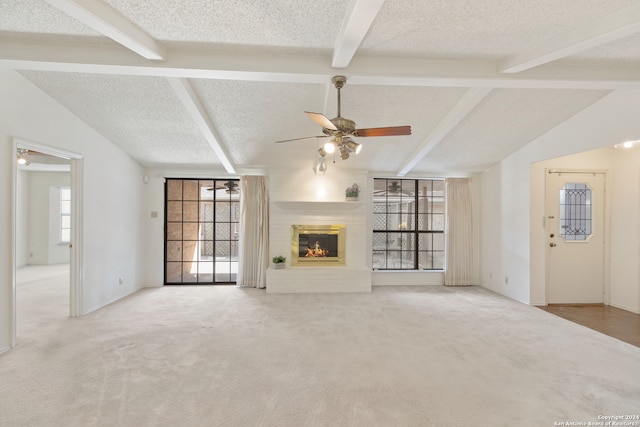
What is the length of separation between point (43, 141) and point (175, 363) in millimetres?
2930

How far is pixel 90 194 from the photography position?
4.41 m

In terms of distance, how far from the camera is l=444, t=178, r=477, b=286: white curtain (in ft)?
20.4

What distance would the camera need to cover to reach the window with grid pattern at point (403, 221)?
660 cm

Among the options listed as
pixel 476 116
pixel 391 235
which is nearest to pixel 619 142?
pixel 476 116

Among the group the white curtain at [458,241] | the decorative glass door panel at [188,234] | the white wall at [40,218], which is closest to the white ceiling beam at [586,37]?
the white curtain at [458,241]

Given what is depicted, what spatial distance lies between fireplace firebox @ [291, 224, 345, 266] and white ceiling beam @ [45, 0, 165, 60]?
3.94m

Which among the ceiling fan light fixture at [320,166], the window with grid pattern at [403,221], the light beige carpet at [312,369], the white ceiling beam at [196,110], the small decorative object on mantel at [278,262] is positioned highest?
the white ceiling beam at [196,110]

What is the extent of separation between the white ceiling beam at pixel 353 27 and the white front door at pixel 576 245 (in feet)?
14.0

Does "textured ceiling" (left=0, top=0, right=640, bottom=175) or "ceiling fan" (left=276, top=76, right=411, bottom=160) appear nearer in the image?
"textured ceiling" (left=0, top=0, right=640, bottom=175)

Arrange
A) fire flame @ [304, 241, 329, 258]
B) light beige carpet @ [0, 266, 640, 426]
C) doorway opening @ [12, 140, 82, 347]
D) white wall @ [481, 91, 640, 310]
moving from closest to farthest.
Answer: light beige carpet @ [0, 266, 640, 426], white wall @ [481, 91, 640, 310], fire flame @ [304, 241, 329, 258], doorway opening @ [12, 140, 82, 347]

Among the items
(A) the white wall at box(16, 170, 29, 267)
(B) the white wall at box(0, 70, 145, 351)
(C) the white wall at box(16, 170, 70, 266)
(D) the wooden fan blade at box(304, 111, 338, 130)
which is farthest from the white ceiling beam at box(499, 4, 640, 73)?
(A) the white wall at box(16, 170, 29, 267)

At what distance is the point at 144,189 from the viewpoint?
20.0 feet

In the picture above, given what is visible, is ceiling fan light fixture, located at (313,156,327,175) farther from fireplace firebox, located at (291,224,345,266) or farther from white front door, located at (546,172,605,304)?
white front door, located at (546,172,605,304)

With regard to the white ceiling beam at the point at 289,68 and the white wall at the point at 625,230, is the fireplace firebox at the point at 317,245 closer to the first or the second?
the white ceiling beam at the point at 289,68
